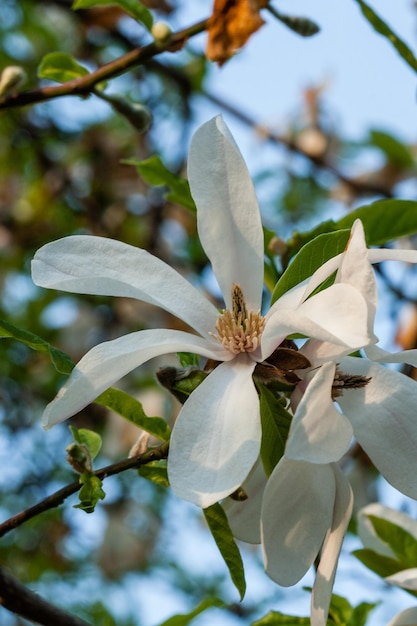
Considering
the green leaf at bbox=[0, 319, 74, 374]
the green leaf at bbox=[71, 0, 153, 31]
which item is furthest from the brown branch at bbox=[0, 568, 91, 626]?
the green leaf at bbox=[71, 0, 153, 31]

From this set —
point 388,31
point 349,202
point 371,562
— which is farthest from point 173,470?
point 349,202

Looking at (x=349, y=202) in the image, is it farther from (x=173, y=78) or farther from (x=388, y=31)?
(x=388, y=31)

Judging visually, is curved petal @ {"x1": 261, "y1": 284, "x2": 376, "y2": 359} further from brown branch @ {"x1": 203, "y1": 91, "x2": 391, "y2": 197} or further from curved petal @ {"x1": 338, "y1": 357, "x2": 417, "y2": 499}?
brown branch @ {"x1": 203, "y1": 91, "x2": 391, "y2": 197}

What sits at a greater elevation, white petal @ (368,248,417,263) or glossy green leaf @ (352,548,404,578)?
white petal @ (368,248,417,263)

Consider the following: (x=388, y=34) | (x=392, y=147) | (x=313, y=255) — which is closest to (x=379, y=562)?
(x=313, y=255)

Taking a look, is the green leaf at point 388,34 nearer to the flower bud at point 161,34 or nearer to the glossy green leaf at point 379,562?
the flower bud at point 161,34

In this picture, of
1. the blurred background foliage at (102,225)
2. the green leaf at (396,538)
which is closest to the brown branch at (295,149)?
the blurred background foliage at (102,225)

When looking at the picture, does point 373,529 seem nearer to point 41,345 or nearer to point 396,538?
point 396,538
